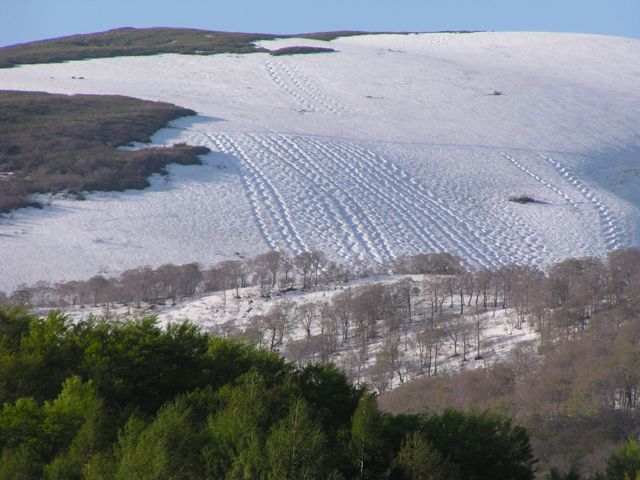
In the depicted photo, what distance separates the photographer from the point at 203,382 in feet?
37.5

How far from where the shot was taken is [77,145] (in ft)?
150

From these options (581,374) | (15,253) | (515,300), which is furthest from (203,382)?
(15,253)

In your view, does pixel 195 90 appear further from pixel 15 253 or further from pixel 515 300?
pixel 515 300

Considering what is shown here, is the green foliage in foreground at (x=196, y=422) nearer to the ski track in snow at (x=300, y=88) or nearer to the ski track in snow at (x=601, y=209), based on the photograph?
the ski track in snow at (x=601, y=209)

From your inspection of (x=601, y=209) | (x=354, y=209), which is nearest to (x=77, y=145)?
(x=354, y=209)

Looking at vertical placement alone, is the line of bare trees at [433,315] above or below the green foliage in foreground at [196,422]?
below

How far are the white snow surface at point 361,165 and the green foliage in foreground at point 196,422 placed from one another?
750 inches

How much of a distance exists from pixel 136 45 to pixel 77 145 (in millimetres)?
44538

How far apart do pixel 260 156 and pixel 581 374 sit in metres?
32.4

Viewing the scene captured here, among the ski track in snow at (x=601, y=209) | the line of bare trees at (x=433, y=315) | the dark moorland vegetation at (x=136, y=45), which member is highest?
the dark moorland vegetation at (x=136, y=45)

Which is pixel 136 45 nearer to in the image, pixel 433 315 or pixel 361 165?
pixel 361 165

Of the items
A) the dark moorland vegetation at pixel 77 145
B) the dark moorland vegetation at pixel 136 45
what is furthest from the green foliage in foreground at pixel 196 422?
the dark moorland vegetation at pixel 136 45

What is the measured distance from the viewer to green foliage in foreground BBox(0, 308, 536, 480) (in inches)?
314

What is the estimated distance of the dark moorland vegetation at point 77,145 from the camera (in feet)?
132
